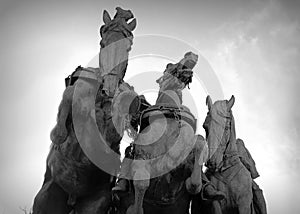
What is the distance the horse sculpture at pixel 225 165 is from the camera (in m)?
6.03

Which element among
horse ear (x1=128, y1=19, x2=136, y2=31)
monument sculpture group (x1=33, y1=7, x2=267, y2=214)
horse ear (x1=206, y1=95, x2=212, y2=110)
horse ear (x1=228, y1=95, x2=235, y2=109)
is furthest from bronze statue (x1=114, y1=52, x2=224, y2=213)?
horse ear (x1=228, y1=95, x2=235, y2=109)

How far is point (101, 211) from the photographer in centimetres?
524

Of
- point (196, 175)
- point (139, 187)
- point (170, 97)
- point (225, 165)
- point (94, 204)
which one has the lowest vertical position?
point (94, 204)

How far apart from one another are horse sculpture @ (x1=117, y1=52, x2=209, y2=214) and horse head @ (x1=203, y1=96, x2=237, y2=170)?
693 mm

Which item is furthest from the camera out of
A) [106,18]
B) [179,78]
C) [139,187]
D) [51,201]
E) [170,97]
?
[179,78]

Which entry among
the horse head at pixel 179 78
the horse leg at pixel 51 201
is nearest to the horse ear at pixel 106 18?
the horse head at pixel 179 78

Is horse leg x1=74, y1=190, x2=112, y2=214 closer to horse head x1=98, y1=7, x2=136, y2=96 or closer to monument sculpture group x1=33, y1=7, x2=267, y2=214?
monument sculpture group x1=33, y1=7, x2=267, y2=214

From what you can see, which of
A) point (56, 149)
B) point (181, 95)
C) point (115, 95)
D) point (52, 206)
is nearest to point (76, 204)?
point (52, 206)

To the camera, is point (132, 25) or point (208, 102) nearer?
point (132, 25)

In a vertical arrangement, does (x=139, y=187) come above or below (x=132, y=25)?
below

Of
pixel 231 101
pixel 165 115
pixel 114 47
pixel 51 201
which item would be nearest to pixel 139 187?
pixel 165 115

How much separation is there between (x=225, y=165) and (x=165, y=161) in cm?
147

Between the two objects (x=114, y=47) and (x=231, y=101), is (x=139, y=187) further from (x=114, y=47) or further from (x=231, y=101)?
(x=231, y=101)

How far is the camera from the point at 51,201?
5367 mm
